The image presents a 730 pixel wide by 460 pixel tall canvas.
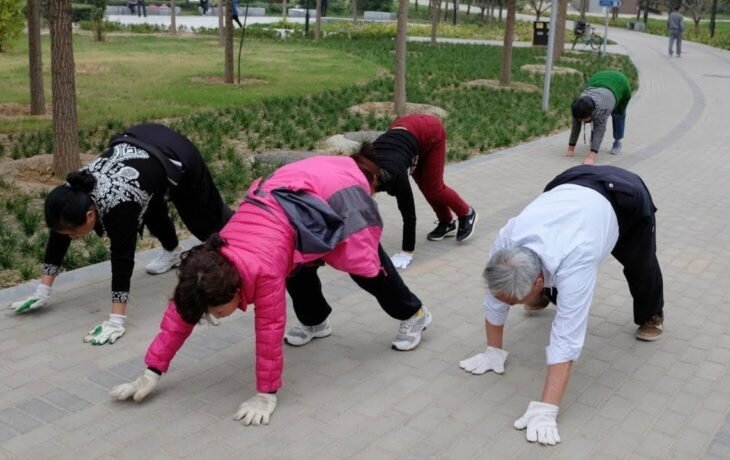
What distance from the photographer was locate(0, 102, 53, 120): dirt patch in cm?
1095

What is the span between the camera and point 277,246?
3.29 metres

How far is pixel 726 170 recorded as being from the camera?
9094mm

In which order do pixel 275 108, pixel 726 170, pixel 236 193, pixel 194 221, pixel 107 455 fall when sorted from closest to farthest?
pixel 107 455, pixel 194 221, pixel 236 193, pixel 726 170, pixel 275 108

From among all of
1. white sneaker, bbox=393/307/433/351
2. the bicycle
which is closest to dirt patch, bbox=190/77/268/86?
white sneaker, bbox=393/307/433/351

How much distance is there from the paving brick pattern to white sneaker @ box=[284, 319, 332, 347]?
0.14 ft

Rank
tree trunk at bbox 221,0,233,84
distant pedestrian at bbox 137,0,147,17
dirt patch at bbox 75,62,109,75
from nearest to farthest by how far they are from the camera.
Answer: tree trunk at bbox 221,0,233,84, dirt patch at bbox 75,62,109,75, distant pedestrian at bbox 137,0,147,17

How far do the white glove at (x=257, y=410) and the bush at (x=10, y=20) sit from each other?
19193 mm

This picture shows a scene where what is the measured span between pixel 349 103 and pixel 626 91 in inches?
177

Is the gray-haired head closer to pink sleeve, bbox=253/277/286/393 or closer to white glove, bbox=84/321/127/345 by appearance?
pink sleeve, bbox=253/277/286/393

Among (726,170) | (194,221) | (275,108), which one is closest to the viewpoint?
(194,221)

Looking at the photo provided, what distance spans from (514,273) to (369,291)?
1.06 meters

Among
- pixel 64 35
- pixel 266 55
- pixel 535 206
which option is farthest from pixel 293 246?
pixel 266 55

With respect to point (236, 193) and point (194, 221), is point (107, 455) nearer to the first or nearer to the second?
point (194, 221)

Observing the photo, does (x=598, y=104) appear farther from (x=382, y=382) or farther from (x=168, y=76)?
(x=168, y=76)
